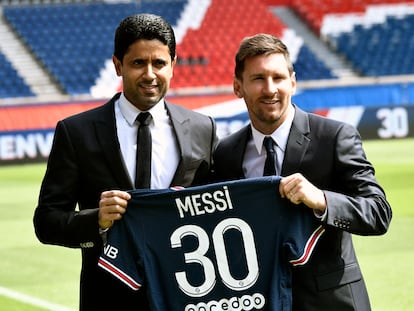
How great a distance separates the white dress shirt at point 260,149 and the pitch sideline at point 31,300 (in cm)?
381

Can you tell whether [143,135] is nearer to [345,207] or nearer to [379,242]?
[345,207]

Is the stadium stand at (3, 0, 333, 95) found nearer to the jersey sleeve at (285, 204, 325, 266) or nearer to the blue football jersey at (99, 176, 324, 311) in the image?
the blue football jersey at (99, 176, 324, 311)

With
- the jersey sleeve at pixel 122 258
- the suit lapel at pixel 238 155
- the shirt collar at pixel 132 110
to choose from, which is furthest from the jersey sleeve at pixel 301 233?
the shirt collar at pixel 132 110

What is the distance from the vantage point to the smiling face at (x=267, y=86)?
3812 millimetres

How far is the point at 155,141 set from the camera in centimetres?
413

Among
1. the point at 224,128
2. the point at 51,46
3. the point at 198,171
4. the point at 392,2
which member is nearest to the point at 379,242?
the point at 198,171

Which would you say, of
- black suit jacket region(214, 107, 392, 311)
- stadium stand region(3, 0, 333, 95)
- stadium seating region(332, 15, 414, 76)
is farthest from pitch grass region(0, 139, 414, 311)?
stadium seating region(332, 15, 414, 76)

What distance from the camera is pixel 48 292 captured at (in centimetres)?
821

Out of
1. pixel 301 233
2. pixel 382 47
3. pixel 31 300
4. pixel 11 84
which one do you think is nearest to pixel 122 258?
pixel 301 233

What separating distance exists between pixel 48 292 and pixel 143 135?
14.6ft

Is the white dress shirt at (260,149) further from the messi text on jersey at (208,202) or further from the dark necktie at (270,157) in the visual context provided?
the messi text on jersey at (208,202)

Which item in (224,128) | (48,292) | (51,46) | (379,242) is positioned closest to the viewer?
(48,292)

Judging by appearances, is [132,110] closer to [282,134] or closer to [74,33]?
[282,134]

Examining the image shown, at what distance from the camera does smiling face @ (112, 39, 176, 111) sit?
3.98 m
